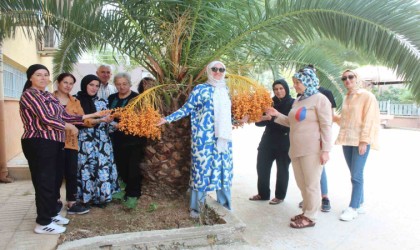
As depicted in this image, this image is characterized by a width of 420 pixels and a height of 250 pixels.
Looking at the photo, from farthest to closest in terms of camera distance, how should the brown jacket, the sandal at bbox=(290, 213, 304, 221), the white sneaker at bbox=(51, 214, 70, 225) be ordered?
the sandal at bbox=(290, 213, 304, 221) → the brown jacket → the white sneaker at bbox=(51, 214, 70, 225)

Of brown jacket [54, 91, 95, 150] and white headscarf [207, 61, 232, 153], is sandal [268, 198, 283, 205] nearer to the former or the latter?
white headscarf [207, 61, 232, 153]

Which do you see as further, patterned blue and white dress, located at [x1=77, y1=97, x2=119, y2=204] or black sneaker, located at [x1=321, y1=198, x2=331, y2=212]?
black sneaker, located at [x1=321, y1=198, x2=331, y2=212]

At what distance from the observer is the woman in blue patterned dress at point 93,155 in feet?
13.8

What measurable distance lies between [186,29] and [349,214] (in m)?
3.03

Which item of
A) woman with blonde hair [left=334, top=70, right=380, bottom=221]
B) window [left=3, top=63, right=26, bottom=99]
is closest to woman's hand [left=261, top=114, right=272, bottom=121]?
woman with blonde hair [left=334, top=70, right=380, bottom=221]

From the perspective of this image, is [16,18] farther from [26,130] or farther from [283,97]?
[283,97]

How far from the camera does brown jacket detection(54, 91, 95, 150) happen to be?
159 inches

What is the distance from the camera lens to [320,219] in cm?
440

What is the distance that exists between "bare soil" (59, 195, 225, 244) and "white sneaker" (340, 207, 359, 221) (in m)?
1.59

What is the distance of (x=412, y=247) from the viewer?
3.59 metres

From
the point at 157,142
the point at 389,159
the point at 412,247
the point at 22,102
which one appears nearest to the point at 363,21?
the point at 412,247

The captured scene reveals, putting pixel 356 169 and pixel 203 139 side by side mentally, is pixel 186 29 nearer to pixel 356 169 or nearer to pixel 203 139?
pixel 203 139

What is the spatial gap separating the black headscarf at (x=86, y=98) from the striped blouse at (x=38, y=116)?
2.40 ft

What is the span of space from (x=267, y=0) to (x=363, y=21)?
3.35 feet
